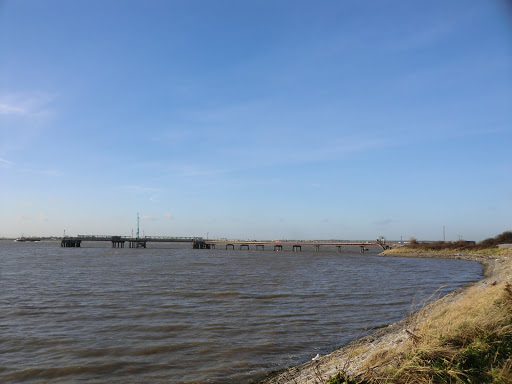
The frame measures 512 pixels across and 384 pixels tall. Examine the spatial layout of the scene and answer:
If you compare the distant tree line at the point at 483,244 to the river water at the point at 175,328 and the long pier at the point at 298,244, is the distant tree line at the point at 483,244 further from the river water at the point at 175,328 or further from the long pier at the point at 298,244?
the river water at the point at 175,328

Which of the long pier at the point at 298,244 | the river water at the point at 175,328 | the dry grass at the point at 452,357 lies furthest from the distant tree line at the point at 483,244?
the dry grass at the point at 452,357

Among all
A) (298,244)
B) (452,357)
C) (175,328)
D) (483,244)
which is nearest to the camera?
(452,357)

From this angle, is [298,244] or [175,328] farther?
[298,244]

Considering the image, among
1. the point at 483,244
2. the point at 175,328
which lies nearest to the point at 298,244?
the point at 483,244

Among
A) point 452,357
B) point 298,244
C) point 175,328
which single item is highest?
point 452,357

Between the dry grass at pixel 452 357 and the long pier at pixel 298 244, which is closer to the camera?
the dry grass at pixel 452 357

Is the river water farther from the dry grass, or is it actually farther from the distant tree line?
the distant tree line

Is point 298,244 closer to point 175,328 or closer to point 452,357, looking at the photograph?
point 175,328

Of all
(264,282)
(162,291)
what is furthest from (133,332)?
(264,282)

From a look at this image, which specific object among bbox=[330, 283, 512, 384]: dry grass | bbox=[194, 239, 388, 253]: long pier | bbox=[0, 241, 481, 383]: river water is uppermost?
bbox=[330, 283, 512, 384]: dry grass

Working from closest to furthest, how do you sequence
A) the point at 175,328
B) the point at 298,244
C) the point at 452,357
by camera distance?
the point at 452,357
the point at 175,328
the point at 298,244

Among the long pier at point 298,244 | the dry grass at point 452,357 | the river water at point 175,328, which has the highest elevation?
the dry grass at point 452,357

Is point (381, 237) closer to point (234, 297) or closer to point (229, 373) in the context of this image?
point (234, 297)

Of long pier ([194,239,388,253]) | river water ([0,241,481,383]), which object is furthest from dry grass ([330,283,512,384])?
long pier ([194,239,388,253])
